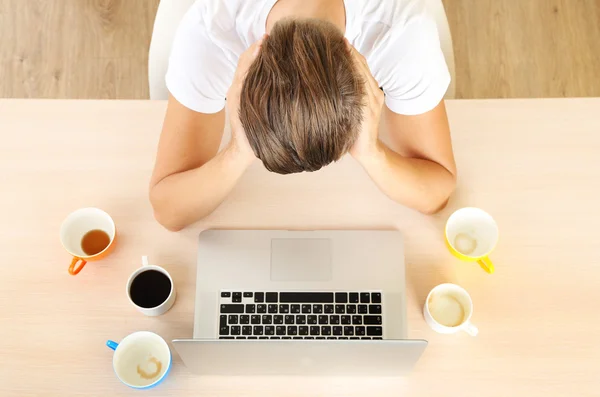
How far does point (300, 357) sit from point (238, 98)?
0.41 meters

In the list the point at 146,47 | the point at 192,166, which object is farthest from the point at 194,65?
the point at 146,47

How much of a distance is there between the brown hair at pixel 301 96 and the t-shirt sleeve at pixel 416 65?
25 cm

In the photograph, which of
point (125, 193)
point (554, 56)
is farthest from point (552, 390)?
point (554, 56)

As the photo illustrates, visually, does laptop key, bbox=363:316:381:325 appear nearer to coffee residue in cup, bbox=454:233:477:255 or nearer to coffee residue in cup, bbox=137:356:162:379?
coffee residue in cup, bbox=454:233:477:255

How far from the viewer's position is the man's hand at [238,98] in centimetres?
86

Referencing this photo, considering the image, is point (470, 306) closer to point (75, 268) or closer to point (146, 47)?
point (75, 268)

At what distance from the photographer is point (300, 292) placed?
3.28ft

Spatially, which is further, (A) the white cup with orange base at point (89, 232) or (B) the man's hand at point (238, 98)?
(A) the white cup with orange base at point (89, 232)

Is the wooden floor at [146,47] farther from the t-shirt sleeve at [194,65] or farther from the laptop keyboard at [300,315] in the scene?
the laptop keyboard at [300,315]

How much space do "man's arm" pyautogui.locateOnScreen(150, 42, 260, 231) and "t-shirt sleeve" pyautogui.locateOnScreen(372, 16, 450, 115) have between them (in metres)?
0.33

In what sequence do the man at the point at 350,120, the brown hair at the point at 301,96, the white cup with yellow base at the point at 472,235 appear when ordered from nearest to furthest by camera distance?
the brown hair at the point at 301,96 → the man at the point at 350,120 → the white cup with yellow base at the point at 472,235

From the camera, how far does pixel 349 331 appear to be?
98 cm

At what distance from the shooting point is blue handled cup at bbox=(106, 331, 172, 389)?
3.07 ft

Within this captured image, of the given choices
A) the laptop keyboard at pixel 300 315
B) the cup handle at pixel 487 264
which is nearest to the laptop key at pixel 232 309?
the laptop keyboard at pixel 300 315
